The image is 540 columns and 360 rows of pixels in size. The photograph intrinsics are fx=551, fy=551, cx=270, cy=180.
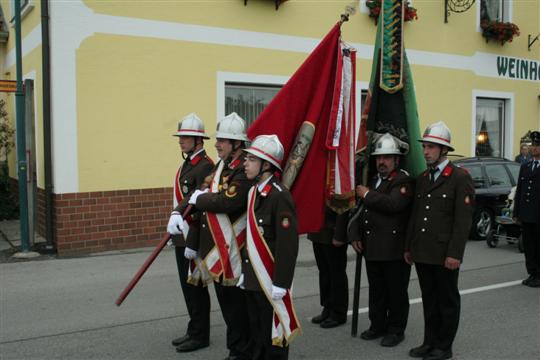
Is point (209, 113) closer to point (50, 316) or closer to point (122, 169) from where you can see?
point (122, 169)

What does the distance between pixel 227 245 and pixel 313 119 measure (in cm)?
133

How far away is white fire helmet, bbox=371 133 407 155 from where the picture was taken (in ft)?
16.2

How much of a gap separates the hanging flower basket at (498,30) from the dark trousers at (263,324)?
13.2 meters

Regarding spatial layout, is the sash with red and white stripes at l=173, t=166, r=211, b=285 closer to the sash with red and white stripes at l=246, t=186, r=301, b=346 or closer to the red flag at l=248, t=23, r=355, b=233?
the sash with red and white stripes at l=246, t=186, r=301, b=346

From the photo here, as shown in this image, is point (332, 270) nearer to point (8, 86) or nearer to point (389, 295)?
point (389, 295)

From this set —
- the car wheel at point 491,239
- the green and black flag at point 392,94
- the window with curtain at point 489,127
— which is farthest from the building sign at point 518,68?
the green and black flag at point 392,94

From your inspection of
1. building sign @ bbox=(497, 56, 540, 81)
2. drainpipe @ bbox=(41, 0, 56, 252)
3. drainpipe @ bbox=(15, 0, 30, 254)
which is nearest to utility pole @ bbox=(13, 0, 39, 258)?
drainpipe @ bbox=(15, 0, 30, 254)

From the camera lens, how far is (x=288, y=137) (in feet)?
15.7

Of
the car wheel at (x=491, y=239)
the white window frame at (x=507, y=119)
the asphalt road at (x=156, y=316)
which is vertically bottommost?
the asphalt road at (x=156, y=316)

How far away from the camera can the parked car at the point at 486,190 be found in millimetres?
10922

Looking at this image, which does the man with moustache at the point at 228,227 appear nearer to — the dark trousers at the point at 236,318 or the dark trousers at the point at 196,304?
the dark trousers at the point at 236,318

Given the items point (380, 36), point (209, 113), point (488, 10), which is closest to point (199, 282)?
point (380, 36)

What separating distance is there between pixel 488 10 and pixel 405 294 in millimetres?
13000

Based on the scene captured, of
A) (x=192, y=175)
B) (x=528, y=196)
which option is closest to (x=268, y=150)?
(x=192, y=175)
